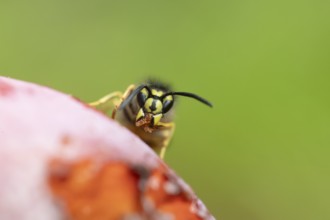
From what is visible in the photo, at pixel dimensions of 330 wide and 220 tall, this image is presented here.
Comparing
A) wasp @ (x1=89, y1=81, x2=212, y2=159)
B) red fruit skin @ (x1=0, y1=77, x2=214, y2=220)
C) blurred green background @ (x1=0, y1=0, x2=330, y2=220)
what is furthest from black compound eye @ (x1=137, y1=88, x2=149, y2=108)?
blurred green background @ (x1=0, y1=0, x2=330, y2=220)

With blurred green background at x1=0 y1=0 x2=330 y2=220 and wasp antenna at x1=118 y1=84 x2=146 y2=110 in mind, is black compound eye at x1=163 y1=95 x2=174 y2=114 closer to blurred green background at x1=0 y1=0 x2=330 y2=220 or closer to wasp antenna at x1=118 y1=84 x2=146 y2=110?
wasp antenna at x1=118 y1=84 x2=146 y2=110

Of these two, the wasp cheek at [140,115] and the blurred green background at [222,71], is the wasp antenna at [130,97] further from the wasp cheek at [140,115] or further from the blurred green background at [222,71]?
the blurred green background at [222,71]

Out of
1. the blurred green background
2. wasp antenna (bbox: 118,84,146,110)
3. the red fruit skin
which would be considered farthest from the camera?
Result: the blurred green background

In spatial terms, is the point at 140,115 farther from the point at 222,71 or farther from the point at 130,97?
the point at 222,71

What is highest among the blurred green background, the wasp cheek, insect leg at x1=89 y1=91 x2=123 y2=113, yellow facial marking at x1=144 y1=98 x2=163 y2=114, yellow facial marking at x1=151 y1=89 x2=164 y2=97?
yellow facial marking at x1=151 y1=89 x2=164 y2=97

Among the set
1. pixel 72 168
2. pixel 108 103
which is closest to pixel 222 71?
pixel 108 103

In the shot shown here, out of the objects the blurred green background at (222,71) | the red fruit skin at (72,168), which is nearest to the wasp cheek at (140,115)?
the red fruit skin at (72,168)
